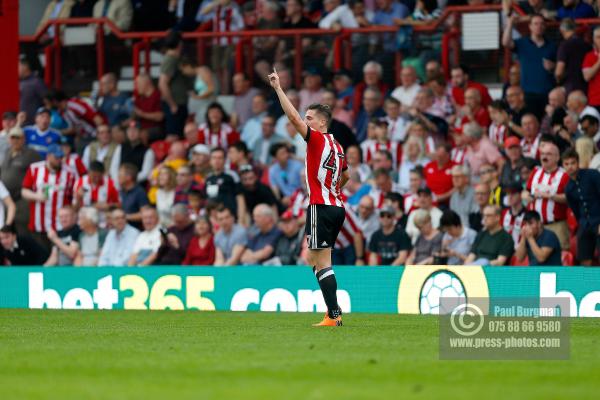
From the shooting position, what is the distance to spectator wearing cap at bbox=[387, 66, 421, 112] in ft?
63.7

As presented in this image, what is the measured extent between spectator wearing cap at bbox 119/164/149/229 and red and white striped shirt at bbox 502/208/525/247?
599cm

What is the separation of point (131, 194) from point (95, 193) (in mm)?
573

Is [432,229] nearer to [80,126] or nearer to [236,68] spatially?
[236,68]

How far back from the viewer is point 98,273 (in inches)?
696

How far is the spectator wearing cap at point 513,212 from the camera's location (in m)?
16.5

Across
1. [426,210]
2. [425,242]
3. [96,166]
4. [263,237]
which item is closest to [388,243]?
[425,242]

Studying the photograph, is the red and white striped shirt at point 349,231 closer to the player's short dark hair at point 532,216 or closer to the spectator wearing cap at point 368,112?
the spectator wearing cap at point 368,112

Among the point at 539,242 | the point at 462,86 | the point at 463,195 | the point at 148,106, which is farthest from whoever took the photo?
the point at 148,106

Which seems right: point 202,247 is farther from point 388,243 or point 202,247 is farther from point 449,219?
point 449,219

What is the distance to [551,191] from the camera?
1617 centimetres

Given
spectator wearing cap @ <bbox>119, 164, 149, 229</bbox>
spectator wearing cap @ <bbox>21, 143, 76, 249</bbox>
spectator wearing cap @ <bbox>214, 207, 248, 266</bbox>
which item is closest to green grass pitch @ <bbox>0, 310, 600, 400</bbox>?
spectator wearing cap @ <bbox>214, 207, 248, 266</bbox>

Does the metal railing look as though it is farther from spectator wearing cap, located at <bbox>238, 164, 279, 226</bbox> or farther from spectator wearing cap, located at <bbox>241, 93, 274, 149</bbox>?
spectator wearing cap, located at <bbox>238, 164, 279, 226</bbox>

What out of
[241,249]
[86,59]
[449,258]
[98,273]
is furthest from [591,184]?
[86,59]

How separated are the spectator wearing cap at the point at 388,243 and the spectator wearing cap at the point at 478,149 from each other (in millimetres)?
1583
